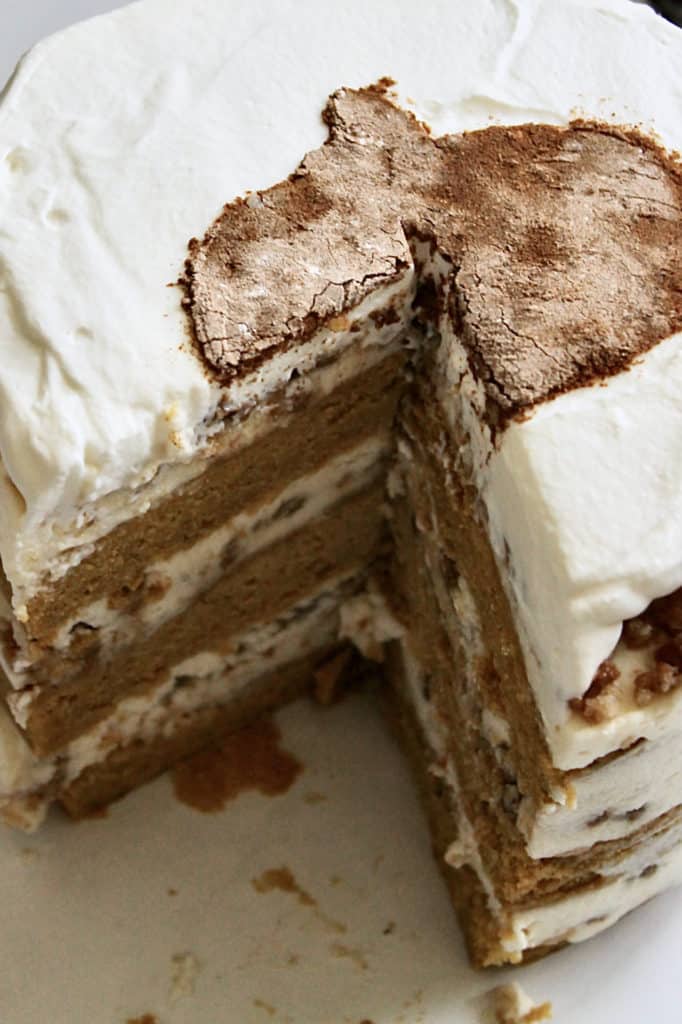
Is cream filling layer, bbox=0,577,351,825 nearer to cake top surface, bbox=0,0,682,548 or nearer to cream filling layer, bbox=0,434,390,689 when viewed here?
cream filling layer, bbox=0,434,390,689

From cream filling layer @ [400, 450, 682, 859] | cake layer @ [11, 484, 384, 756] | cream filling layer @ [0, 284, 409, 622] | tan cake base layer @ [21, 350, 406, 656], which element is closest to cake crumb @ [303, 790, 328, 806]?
cake layer @ [11, 484, 384, 756]

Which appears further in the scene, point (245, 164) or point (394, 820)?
point (394, 820)

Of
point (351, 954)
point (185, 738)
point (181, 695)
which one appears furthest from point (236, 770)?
point (351, 954)


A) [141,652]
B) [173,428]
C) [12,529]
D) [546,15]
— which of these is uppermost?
[546,15]

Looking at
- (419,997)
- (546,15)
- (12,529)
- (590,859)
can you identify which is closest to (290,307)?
(12,529)

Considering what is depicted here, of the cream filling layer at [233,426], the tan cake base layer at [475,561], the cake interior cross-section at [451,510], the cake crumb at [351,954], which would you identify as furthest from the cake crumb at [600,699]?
the cake crumb at [351,954]

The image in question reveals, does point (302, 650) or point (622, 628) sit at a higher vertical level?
point (622, 628)

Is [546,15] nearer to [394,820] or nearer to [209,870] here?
[394,820]

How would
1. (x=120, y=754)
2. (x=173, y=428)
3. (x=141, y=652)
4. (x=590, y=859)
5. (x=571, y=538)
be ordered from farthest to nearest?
(x=120, y=754) → (x=141, y=652) → (x=590, y=859) → (x=173, y=428) → (x=571, y=538)
